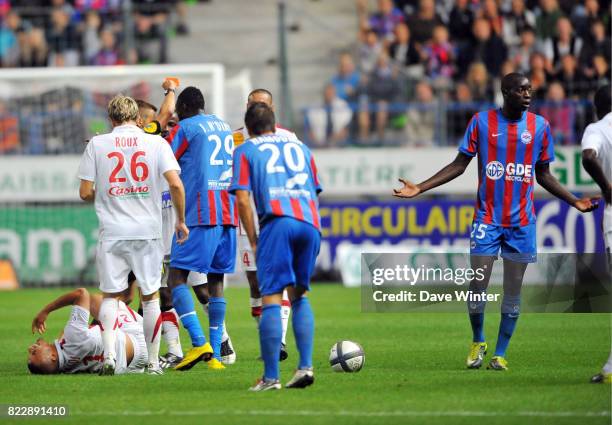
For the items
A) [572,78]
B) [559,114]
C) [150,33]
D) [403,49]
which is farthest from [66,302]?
[150,33]

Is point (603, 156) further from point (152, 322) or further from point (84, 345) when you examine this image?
point (84, 345)

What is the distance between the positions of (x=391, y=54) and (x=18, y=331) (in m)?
11.8

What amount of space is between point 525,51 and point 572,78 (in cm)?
137

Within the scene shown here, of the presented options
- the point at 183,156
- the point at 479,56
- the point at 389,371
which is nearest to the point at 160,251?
the point at 183,156

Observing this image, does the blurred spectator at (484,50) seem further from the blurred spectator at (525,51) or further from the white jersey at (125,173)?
the white jersey at (125,173)

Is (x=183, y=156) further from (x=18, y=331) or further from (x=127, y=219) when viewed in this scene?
(x=18, y=331)

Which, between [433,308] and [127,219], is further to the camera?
[433,308]

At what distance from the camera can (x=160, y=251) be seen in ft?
34.4

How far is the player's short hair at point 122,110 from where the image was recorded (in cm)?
1041

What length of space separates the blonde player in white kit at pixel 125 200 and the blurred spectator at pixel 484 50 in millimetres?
13888

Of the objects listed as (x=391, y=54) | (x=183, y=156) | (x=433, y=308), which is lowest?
(x=433, y=308)

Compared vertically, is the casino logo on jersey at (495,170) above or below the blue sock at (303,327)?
above

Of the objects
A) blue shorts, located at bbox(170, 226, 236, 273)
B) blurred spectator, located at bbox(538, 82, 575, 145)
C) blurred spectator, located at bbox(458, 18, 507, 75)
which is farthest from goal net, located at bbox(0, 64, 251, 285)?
blue shorts, located at bbox(170, 226, 236, 273)

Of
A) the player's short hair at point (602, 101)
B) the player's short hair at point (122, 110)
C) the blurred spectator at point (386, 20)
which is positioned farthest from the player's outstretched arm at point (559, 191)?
the blurred spectator at point (386, 20)
